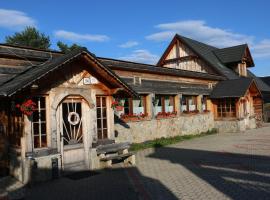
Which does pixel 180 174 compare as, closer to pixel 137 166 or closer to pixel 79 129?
pixel 137 166

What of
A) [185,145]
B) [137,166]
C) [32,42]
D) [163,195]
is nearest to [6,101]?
[137,166]

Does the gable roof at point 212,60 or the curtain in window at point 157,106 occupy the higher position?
the gable roof at point 212,60

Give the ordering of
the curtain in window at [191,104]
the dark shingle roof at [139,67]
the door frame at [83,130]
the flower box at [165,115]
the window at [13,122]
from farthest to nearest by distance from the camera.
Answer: the curtain in window at [191,104] < the flower box at [165,115] < the dark shingle roof at [139,67] < the door frame at [83,130] < the window at [13,122]


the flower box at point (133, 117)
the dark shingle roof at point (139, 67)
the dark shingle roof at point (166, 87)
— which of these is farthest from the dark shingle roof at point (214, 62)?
the flower box at point (133, 117)

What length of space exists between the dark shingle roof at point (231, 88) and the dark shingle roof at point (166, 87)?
0.83 m

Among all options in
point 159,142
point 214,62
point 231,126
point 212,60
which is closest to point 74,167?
point 159,142

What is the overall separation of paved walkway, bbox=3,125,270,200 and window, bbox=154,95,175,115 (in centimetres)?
471

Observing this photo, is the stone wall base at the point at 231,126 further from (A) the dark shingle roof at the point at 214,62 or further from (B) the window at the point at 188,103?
(A) the dark shingle roof at the point at 214,62

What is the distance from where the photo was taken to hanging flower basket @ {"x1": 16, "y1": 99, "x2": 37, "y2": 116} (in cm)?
812

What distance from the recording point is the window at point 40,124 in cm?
886

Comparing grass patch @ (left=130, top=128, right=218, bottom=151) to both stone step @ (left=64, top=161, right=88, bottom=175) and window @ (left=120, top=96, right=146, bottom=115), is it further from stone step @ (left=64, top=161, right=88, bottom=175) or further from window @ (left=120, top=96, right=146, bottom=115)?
stone step @ (left=64, top=161, right=88, bottom=175)

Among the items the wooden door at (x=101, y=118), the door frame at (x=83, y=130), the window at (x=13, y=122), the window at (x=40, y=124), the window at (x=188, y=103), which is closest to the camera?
the window at (x=13, y=122)

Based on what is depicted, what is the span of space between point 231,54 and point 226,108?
8.50 metres

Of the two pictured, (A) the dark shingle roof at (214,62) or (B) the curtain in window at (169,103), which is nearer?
(B) the curtain in window at (169,103)
